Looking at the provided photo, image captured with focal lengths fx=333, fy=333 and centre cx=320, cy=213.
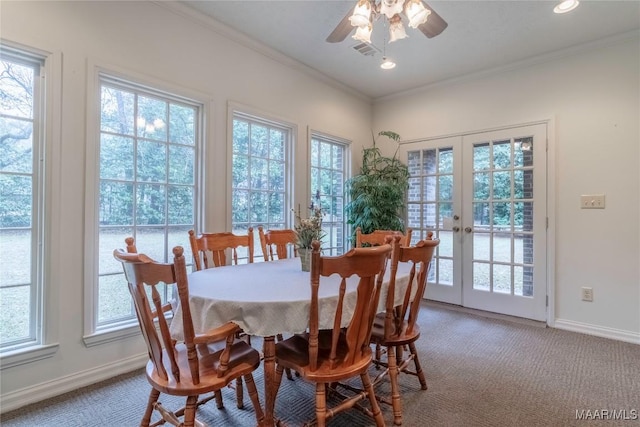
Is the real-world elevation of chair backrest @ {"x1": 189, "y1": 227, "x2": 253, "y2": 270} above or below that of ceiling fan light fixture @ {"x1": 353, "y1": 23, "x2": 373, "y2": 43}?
below

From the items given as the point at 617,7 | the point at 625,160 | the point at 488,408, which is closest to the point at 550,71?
the point at 617,7

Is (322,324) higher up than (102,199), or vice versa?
(102,199)

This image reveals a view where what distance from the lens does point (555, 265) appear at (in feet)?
10.8

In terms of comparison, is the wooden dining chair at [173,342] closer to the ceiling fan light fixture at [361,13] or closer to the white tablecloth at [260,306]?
the white tablecloth at [260,306]

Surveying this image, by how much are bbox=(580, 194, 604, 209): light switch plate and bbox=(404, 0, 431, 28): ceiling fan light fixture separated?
2443mm

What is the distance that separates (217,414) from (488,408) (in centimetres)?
152

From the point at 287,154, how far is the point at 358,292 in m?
2.42

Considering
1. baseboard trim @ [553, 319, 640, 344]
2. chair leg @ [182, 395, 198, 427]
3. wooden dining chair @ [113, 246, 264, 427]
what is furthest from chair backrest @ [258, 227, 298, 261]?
baseboard trim @ [553, 319, 640, 344]

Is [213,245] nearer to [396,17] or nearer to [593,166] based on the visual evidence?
[396,17]

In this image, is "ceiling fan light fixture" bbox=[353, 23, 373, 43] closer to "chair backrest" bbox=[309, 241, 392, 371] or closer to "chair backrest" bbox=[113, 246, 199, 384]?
"chair backrest" bbox=[309, 241, 392, 371]

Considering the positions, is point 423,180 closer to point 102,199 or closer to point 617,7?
point 617,7

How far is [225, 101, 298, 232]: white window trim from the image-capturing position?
2.93 metres

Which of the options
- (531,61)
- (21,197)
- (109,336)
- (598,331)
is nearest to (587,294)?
(598,331)

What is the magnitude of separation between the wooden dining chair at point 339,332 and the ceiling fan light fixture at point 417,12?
1349mm
